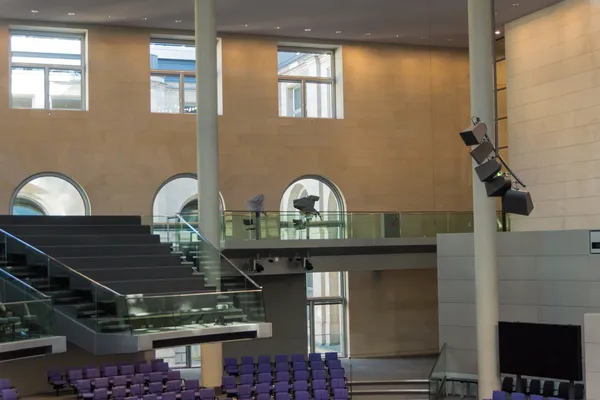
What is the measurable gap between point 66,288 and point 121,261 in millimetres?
2492

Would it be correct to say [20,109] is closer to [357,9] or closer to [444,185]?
[357,9]

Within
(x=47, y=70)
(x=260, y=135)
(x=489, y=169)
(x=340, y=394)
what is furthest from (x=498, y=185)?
(x=47, y=70)

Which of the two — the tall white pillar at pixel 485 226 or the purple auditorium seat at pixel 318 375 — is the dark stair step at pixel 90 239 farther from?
the tall white pillar at pixel 485 226

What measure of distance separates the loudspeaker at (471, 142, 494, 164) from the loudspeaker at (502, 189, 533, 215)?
64 centimetres

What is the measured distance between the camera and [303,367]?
1864 cm

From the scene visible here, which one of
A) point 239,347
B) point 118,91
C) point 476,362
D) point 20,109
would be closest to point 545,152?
point 476,362

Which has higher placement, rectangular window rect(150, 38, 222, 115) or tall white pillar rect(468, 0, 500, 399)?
rectangular window rect(150, 38, 222, 115)

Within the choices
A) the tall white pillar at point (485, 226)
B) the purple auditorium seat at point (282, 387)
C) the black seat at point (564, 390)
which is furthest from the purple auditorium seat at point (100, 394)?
the black seat at point (564, 390)

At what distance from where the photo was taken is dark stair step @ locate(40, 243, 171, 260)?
17.2m

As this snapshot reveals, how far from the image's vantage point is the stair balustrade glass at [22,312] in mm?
12742

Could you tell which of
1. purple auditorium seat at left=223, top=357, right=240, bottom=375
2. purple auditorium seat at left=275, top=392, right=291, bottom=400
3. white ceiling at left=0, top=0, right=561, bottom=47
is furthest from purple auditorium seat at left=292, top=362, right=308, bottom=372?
white ceiling at left=0, top=0, right=561, bottom=47

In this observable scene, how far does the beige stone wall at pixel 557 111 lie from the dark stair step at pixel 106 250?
9509 millimetres

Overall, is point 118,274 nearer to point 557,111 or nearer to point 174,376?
point 174,376

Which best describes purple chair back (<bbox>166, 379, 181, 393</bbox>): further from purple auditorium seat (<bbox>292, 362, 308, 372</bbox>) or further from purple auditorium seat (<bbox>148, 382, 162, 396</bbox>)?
purple auditorium seat (<bbox>292, 362, 308, 372</bbox>)
